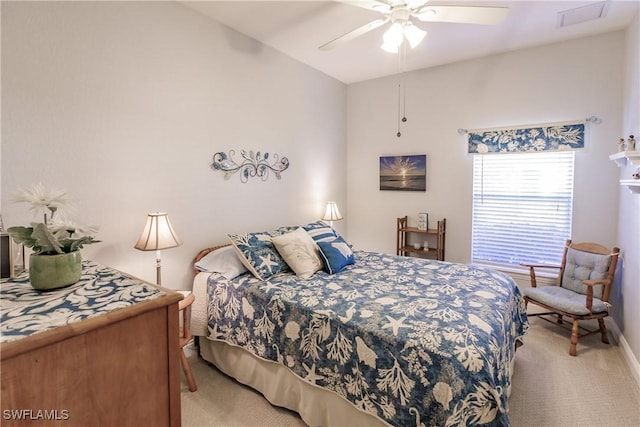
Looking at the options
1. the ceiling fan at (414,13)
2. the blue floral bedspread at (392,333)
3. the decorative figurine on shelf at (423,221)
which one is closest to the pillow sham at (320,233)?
the blue floral bedspread at (392,333)

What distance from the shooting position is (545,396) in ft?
7.13

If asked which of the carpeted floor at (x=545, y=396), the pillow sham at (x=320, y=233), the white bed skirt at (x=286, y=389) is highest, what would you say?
the pillow sham at (x=320, y=233)

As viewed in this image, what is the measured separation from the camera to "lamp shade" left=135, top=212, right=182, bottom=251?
2.17 metres

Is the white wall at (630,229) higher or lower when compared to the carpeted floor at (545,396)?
higher

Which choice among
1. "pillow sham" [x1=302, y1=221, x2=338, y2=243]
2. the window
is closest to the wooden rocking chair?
the window

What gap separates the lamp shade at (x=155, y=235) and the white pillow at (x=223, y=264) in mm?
388

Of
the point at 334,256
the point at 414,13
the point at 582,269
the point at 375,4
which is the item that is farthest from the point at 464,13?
the point at 582,269

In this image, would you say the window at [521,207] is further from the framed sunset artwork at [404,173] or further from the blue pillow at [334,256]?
the blue pillow at [334,256]

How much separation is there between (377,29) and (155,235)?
2570 millimetres

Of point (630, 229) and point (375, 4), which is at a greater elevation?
point (375, 4)

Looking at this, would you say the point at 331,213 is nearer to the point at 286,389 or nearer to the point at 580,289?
the point at 286,389

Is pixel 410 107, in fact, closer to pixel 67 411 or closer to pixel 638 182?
pixel 638 182

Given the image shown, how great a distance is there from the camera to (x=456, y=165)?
12.9 feet

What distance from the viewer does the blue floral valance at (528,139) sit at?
128 inches
